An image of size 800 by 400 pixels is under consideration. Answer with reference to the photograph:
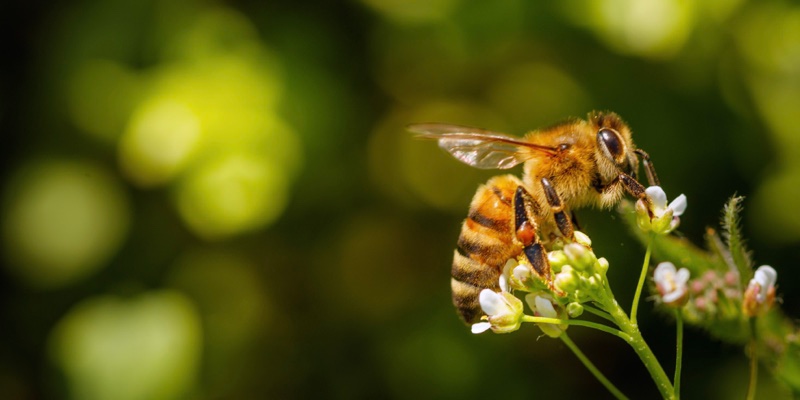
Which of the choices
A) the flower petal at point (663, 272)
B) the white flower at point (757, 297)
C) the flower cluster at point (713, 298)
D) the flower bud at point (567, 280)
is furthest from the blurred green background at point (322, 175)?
the flower bud at point (567, 280)

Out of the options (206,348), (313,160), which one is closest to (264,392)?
(206,348)

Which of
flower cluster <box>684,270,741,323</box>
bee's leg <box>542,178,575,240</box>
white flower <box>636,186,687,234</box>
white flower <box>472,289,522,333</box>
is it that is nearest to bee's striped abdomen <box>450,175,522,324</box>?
bee's leg <box>542,178,575,240</box>

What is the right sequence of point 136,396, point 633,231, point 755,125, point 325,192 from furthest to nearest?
point 325,192, point 755,125, point 136,396, point 633,231

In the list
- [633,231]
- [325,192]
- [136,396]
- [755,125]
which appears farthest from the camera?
[325,192]

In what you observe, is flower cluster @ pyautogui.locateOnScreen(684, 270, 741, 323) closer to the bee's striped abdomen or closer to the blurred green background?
the bee's striped abdomen

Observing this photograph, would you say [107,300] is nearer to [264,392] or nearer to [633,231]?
[264,392]

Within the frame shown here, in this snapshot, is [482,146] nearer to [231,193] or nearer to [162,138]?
[231,193]

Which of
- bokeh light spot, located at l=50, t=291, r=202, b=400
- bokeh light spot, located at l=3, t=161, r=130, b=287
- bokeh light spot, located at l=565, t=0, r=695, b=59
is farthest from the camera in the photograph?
bokeh light spot, located at l=3, t=161, r=130, b=287
